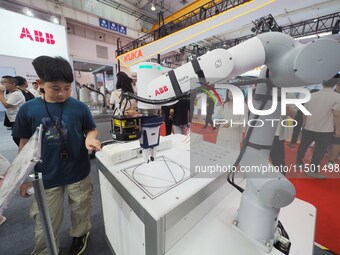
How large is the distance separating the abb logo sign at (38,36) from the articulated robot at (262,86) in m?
5.13

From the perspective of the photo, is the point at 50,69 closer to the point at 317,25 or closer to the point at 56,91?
the point at 56,91

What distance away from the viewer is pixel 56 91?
85 centimetres

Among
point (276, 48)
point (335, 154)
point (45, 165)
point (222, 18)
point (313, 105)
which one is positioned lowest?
point (335, 154)

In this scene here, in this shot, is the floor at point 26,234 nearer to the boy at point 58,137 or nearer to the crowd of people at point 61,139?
the crowd of people at point 61,139

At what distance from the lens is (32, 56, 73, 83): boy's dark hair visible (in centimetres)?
78

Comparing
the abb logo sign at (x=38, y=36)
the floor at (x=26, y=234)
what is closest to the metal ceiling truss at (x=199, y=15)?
the abb logo sign at (x=38, y=36)

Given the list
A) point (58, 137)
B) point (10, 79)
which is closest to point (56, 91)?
point (58, 137)

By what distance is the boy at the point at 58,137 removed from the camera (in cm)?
82

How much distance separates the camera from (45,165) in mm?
898

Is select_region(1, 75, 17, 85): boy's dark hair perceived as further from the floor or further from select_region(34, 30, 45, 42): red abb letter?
select_region(34, 30, 45, 42): red abb letter

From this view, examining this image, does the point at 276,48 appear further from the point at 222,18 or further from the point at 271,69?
the point at 222,18

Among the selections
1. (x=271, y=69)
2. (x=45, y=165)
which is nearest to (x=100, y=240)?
(x=45, y=165)

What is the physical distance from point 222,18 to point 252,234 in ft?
8.33

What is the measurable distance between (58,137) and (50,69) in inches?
14.8
